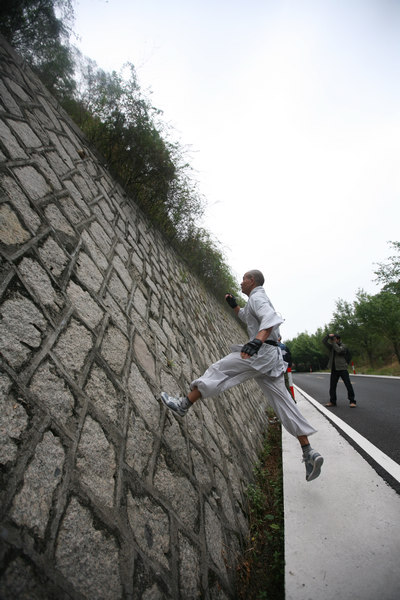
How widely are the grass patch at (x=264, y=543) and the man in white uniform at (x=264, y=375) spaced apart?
45 cm

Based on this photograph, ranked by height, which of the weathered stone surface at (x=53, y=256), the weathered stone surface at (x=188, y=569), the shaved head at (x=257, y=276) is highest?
the shaved head at (x=257, y=276)

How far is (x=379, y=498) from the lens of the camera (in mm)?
2094

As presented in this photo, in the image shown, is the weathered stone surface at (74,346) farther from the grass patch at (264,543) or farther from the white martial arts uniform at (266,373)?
the grass patch at (264,543)

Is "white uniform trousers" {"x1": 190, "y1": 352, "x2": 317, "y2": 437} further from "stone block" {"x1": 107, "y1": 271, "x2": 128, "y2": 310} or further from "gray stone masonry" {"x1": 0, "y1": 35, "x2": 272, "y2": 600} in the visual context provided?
"stone block" {"x1": 107, "y1": 271, "x2": 128, "y2": 310}

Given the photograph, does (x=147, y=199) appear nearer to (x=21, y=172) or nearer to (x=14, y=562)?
(x=21, y=172)

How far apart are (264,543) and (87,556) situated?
1543 mm

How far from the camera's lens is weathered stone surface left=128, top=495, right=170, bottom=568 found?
1248 millimetres

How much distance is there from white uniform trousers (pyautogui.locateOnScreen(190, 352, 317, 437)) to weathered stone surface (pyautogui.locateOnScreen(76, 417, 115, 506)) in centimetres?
104

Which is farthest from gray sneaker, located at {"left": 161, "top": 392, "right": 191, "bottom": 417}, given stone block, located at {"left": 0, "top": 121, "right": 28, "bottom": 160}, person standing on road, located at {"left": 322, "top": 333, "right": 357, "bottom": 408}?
person standing on road, located at {"left": 322, "top": 333, "right": 357, "bottom": 408}

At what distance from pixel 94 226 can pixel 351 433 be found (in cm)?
421

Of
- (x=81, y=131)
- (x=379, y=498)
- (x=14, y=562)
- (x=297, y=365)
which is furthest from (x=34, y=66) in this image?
(x=297, y=365)

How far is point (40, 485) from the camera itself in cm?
102

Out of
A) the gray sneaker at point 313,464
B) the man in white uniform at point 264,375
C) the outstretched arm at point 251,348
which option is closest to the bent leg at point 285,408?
the man in white uniform at point 264,375

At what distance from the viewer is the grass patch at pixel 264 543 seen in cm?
157
